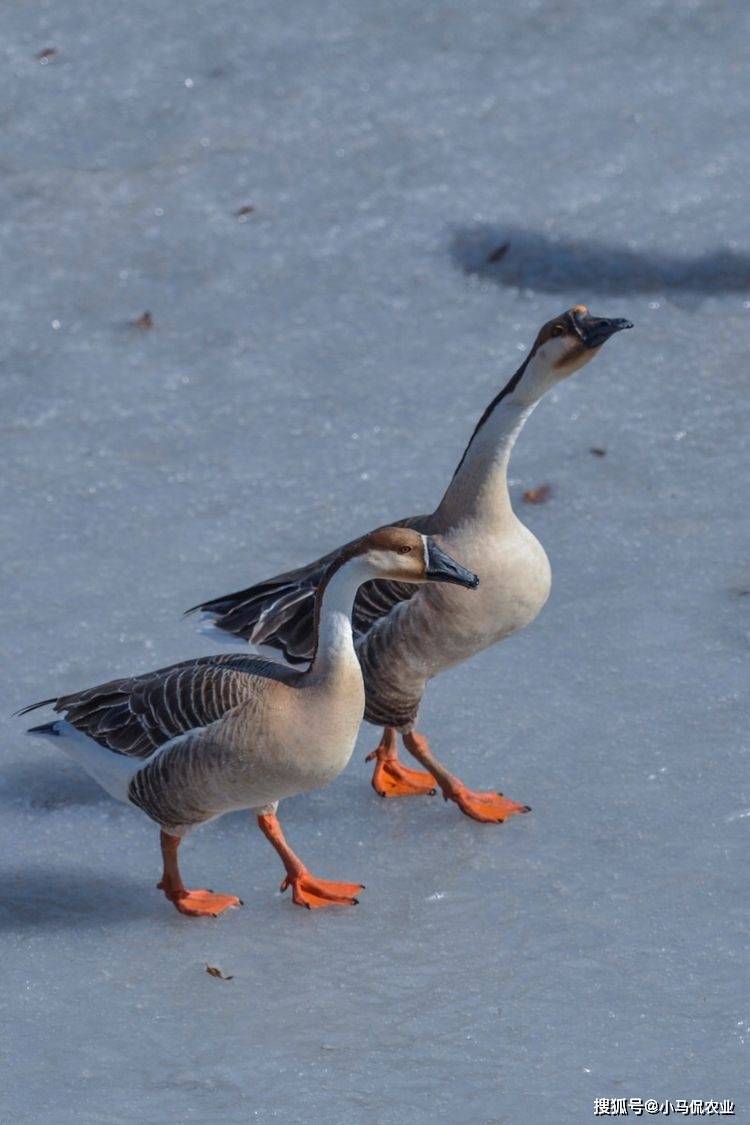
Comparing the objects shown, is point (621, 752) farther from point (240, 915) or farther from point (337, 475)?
point (337, 475)

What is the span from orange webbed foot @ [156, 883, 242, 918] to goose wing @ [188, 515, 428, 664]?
0.97 metres

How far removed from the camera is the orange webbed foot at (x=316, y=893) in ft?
18.2

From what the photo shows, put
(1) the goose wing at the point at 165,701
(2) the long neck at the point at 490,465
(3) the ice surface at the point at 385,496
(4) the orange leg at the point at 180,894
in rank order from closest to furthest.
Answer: (3) the ice surface at the point at 385,496 → (1) the goose wing at the point at 165,701 → (4) the orange leg at the point at 180,894 → (2) the long neck at the point at 490,465

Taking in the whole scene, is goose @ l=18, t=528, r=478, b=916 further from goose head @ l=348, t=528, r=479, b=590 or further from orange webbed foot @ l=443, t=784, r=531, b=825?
orange webbed foot @ l=443, t=784, r=531, b=825

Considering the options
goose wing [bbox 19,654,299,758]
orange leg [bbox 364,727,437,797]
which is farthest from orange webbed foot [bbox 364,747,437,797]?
goose wing [bbox 19,654,299,758]

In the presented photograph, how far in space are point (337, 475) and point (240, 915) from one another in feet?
10.5

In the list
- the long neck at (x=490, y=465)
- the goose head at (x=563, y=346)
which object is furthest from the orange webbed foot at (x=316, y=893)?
the goose head at (x=563, y=346)

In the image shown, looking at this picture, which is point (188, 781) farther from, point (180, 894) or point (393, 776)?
point (393, 776)

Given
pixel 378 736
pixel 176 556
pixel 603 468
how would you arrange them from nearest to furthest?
pixel 378 736
pixel 176 556
pixel 603 468

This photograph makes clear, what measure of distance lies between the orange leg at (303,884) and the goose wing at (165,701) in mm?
463

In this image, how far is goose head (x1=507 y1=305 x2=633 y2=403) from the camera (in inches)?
230

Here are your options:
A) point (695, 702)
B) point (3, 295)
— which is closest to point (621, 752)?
point (695, 702)

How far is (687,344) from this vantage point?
30.0ft

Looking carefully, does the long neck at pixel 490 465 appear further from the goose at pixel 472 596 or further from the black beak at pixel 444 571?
the black beak at pixel 444 571
